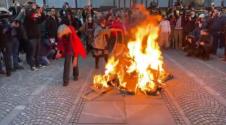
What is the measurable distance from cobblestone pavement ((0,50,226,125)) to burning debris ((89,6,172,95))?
Result: 328 mm

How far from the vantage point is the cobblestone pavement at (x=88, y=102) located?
7676mm

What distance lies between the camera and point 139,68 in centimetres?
987

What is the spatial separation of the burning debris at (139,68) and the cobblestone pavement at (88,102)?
33 centimetres

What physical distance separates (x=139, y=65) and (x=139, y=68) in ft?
0.27

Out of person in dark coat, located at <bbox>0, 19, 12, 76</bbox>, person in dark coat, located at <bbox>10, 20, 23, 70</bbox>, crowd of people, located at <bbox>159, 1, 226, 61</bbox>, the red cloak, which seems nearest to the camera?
the red cloak

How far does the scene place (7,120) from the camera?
768 cm

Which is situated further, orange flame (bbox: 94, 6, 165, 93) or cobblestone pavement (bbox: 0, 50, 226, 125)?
orange flame (bbox: 94, 6, 165, 93)

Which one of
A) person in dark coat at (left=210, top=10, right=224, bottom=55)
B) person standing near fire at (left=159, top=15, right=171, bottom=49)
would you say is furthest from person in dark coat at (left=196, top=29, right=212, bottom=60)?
person standing near fire at (left=159, top=15, right=171, bottom=49)

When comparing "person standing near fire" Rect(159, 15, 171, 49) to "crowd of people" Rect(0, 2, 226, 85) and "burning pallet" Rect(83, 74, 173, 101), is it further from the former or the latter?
"burning pallet" Rect(83, 74, 173, 101)

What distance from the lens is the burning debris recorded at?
31.7 feet

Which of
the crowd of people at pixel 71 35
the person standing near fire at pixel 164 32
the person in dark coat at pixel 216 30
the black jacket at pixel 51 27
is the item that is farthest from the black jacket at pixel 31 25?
the person standing near fire at pixel 164 32

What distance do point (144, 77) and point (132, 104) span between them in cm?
115

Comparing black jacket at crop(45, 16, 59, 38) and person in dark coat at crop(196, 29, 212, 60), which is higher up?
black jacket at crop(45, 16, 59, 38)

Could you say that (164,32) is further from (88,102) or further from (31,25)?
(88,102)
